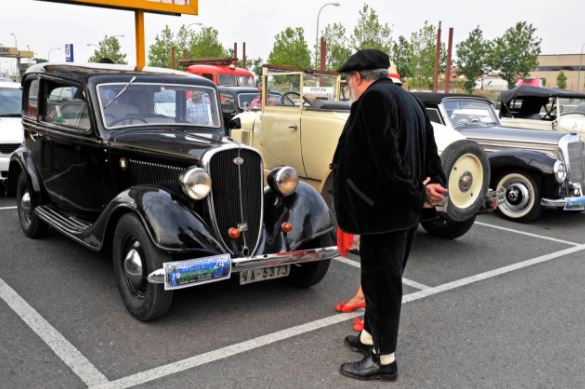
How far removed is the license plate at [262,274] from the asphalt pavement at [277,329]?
295 millimetres

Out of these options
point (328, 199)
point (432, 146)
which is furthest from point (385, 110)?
point (328, 199)

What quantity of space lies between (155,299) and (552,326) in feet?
9.38

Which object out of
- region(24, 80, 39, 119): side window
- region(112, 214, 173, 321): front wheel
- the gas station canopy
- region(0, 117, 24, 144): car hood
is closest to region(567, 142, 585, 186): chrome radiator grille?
region(112, 214, 173, 321): front wheel

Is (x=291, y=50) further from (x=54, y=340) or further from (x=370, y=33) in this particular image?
(x=54, y=340)

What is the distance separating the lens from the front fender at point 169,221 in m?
3.54

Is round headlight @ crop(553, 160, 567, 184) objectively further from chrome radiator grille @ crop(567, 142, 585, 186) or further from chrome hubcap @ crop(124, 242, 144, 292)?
chrome hubcap @ crop(124, 242, 144, 292)

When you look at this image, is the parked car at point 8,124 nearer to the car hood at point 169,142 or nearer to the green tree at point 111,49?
the car hood at point 169,142

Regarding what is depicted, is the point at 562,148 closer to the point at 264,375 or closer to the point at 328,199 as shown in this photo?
the point at 328,199

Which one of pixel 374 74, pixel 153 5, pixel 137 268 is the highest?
pixel 153 5

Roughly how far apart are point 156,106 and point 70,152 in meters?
0.96

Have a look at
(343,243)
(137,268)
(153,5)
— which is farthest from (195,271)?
(153,5)

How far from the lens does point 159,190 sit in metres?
3.84

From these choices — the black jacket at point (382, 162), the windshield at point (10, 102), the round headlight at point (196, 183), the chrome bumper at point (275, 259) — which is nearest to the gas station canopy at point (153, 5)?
the windshield at point (10, 102)

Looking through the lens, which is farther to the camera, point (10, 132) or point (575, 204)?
point (10, 132)
